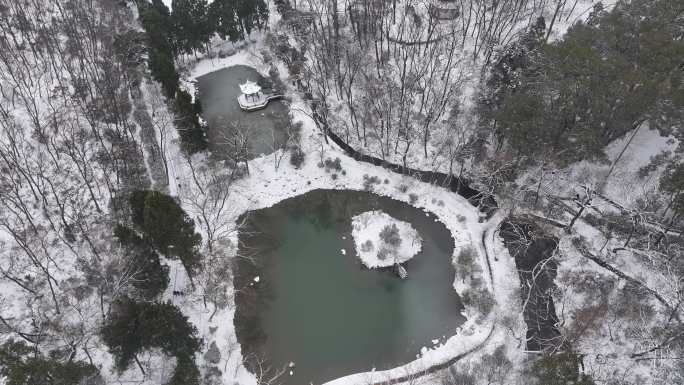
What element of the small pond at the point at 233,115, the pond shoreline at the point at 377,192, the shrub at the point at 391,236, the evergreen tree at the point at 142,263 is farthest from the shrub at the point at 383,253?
the small pond at the point at 233,115

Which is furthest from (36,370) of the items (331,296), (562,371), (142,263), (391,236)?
(562,371)

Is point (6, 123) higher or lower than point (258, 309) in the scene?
higher

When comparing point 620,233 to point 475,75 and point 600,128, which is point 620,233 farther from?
point 475,75

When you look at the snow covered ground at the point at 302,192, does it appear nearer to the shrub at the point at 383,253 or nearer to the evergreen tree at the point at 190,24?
the shrub at the point at 383,253

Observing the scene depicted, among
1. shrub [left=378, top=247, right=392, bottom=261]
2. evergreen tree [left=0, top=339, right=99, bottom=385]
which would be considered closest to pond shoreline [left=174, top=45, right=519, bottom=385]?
shrub [left=378, top=247, right=392, bottom=261]

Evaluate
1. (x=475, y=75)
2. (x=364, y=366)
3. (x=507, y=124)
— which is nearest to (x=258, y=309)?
(x=364, y=366)

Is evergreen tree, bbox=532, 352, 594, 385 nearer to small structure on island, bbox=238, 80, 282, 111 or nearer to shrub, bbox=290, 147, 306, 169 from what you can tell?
shrub, bbox=290, 147, 306, 169

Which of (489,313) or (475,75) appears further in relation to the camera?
(475,75)
